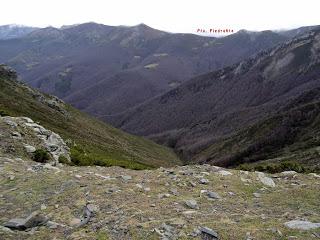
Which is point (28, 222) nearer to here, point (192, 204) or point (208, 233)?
point (192, 204)

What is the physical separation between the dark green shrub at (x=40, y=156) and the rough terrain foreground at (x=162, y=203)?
4.30 m

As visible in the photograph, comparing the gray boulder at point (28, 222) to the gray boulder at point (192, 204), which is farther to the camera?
the gray boulder at point (192, 204)

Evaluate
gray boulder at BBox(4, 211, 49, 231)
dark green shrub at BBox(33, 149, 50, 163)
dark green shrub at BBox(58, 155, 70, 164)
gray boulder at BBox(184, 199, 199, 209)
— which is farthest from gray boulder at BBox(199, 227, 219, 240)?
dark green shrub at BBox(58, 155, 70, 164)

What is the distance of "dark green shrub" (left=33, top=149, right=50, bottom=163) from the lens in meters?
27.7

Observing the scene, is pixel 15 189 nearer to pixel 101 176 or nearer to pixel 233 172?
pixel 101 176

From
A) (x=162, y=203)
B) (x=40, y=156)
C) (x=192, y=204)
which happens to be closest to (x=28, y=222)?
(x=162, y=203)

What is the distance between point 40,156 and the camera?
27750mm

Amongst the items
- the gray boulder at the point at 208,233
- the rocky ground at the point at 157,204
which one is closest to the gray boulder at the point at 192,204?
the rocky ground at the point at 157,204

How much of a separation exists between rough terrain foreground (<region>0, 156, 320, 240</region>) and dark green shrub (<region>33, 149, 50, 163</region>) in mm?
4305

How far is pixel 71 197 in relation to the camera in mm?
17859

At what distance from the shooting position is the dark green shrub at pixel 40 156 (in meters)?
27.7

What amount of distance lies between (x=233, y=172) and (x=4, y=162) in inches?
486

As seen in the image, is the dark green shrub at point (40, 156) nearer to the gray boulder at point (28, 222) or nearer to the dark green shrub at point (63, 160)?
the dark green shrub at point (63, 160)

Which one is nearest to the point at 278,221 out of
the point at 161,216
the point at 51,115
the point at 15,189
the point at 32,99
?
the point at 161,216
